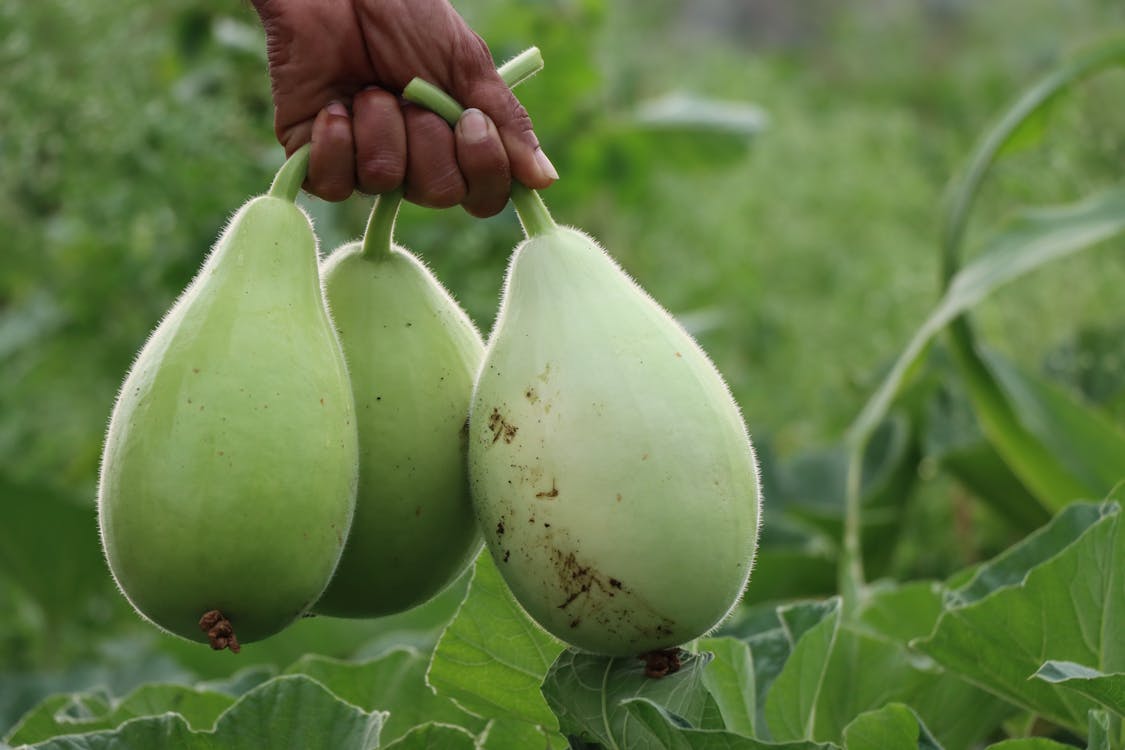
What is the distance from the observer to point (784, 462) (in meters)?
2.51

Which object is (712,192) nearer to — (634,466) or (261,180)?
(261,180)

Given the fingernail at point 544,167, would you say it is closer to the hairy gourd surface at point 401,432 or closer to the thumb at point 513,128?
the thumb at point 513,128

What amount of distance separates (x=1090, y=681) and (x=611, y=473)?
1.04ft

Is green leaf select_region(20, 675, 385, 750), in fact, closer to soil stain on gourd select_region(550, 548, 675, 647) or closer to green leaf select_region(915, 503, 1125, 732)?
soil stain on gourd select_region(550, 548, 675, 647)

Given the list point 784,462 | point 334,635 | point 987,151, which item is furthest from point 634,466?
point 784,462

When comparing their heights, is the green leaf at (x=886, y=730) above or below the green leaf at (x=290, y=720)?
above

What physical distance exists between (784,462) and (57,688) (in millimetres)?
1258

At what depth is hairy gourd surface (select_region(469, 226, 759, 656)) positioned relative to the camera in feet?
2.42

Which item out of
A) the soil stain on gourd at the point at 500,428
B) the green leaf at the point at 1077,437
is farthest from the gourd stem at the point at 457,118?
the green leaf at the point at 1077,437

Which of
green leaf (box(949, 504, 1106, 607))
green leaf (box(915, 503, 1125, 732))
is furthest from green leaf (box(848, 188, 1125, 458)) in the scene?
green leaf (box(915, 503, 1125, 732))

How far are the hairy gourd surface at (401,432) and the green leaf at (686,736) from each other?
0.51 ft

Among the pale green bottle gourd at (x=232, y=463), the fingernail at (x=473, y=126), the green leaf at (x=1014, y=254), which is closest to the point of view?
the pale green bottle gourd at (x=232, y=463)

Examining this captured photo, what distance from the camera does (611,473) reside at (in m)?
0.74

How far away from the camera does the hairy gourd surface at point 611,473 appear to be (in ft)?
2.42
